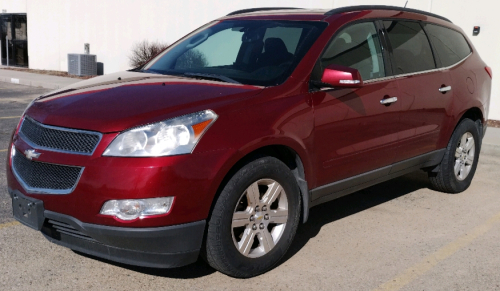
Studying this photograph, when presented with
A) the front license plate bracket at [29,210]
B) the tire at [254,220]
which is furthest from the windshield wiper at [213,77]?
the front license plate bracket at [29,210]

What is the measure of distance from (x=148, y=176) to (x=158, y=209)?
8.2 inches

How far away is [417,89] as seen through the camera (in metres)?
5.25

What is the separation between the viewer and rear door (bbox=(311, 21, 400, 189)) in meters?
4.33

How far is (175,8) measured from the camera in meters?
16.9

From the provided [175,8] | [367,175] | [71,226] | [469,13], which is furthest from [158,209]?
[175,8]

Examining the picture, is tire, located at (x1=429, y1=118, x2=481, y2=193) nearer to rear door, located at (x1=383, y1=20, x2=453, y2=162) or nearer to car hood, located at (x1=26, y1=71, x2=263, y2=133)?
rear door, located at (x1=383, y1=20, x2=453, y2=162)

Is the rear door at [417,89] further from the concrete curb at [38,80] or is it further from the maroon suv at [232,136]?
the concrete curb at [38,80]

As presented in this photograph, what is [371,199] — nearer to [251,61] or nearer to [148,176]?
[251,61]

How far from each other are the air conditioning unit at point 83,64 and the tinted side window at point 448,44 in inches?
588

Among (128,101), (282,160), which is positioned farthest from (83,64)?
(128,101)

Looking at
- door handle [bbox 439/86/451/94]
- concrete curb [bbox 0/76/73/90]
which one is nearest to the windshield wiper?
door handle [bbox 439/86/451/94]

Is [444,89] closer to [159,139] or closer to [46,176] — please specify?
[159,139]

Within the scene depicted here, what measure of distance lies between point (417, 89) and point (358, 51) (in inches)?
31.5

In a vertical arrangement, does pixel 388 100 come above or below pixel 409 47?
below
